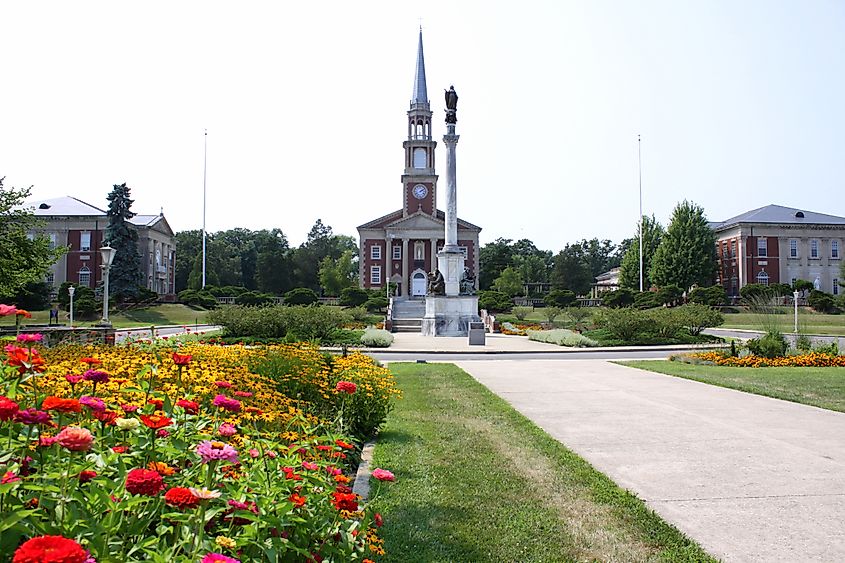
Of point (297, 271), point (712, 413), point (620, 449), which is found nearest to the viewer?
point (620, 449)

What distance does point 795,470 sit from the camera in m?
6.54

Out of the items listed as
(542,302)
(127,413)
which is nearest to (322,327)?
(127,413)

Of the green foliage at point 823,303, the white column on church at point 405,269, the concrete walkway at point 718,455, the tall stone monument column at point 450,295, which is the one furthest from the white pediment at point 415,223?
the concrete walkway at point 718,455

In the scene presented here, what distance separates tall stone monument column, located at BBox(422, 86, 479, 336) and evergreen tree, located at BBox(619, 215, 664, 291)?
4165cm

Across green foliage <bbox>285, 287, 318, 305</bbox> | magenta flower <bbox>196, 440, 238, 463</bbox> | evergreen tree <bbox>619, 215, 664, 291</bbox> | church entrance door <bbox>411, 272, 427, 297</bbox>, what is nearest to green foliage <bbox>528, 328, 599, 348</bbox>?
magenta flower <bbox>196, 440, 238, 463</bbox>

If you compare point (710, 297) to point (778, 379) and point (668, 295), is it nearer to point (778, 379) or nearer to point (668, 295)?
point (668, 295)

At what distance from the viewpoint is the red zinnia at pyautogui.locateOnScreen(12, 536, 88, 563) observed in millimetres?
1499

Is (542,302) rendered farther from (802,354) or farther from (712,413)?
(712,413)

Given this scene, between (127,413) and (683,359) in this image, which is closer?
(127,413)

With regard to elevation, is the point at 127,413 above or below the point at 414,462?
above

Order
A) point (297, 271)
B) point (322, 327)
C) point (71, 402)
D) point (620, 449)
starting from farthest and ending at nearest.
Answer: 1. point (297, 271)
2. point (322, 327)
3. point (620, 449)
4. point (71, 402)

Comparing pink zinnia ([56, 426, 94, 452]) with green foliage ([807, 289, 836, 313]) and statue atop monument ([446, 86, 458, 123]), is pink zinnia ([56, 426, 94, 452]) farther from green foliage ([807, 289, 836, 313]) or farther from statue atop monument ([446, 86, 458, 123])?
green foliage ([807, 289, 836, 313])

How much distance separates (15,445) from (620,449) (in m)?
6.32

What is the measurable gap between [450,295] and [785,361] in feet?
68.7
